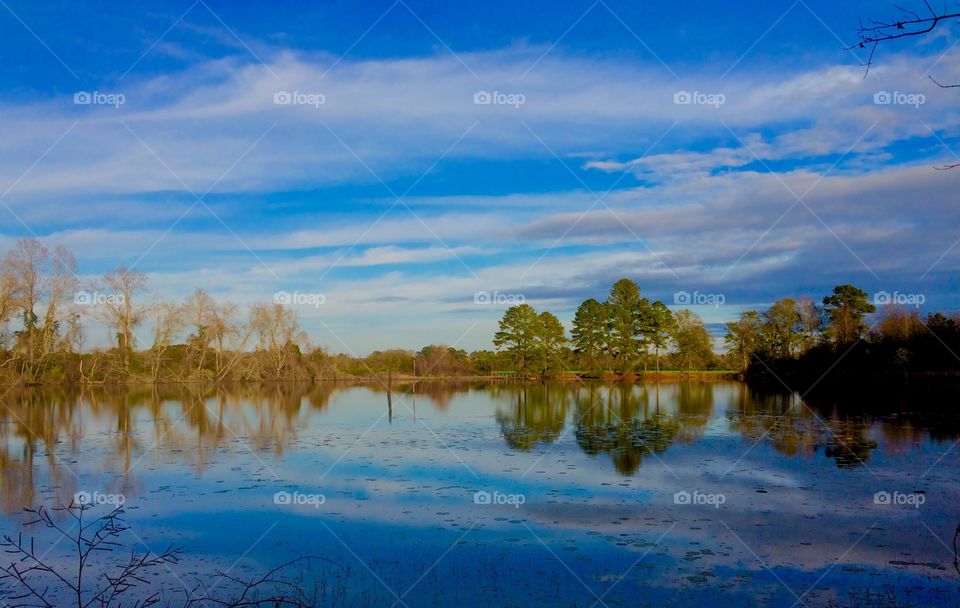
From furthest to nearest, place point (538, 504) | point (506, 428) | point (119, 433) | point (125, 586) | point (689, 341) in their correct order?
point (689, 341)
point (506, 428)
point (119, 433)
point (538, 504)
point (125, 586)

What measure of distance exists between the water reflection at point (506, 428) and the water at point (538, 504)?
0.14m

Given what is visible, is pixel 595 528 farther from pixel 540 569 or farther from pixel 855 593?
pixel 855 593

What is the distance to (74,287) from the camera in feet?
142

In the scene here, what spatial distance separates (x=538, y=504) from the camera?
10688 mm

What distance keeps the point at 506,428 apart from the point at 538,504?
34.5 feet

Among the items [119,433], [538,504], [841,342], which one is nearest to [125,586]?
[538,504]

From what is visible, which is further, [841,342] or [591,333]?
[591,333]

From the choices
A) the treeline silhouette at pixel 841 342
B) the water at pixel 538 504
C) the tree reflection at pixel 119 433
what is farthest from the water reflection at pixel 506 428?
the treeline silhouette at pixel 841 342

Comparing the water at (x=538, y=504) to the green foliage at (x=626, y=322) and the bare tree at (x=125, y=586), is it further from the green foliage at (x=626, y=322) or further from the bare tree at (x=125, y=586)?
the green foliage at (x=626, y=322)

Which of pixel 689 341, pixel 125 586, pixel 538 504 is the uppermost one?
pixel 689 341

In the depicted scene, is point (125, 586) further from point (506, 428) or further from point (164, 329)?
point (164, 329)

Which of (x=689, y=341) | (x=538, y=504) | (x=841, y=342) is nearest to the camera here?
(x=538, y=504)

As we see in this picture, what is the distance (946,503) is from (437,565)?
7.63 meters

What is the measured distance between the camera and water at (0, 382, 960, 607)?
7238 millimetres
